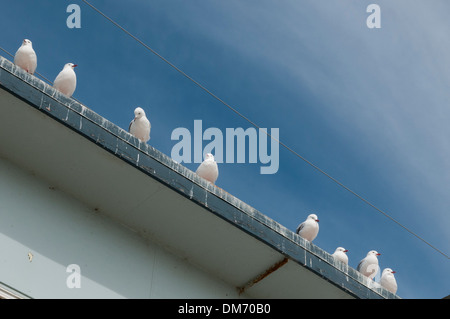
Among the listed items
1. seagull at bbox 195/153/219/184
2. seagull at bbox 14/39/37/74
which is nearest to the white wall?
seagull at bbox 195/153/219/184

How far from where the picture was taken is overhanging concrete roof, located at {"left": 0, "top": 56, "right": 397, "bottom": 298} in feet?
32.0

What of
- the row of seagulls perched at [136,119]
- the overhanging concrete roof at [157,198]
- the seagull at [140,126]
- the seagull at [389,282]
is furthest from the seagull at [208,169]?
the seagull at [389,282]

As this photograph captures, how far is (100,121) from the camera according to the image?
993cm

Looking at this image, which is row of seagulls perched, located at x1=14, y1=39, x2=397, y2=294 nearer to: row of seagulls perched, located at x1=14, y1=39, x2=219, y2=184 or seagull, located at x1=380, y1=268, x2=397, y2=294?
row of seagulls perched, located at x1=14, y1=39, x2=219, y2=184

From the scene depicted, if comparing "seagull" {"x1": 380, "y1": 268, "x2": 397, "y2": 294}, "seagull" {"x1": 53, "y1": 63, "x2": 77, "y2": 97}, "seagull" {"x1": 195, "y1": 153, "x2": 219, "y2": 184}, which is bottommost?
"seagull" {"x1": 380, "y1": 268, "x2": 397, "y2": 294}

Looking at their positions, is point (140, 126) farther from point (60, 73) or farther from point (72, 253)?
point (72, 253)

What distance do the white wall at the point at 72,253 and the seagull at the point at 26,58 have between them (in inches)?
82.0

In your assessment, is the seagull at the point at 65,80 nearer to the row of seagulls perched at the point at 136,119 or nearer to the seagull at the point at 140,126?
the row of seagulls perched at the point at 136,119

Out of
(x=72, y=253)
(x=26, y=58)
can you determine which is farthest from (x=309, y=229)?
(x=26, y=58)

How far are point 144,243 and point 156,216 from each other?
1.19 feet

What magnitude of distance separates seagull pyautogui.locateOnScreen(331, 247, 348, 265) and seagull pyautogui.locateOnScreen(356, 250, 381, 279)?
29 centimetres

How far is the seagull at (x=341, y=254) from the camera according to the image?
47.8 feet

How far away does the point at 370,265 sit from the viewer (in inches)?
Result: 566

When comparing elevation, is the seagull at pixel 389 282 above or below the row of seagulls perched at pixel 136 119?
below
